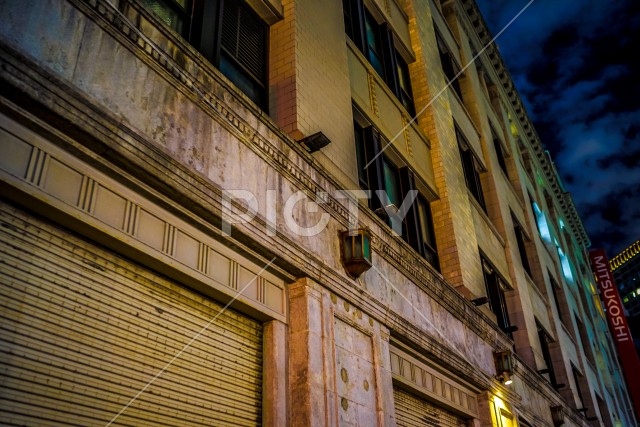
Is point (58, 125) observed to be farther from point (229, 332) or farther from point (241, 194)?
point (229, 332)

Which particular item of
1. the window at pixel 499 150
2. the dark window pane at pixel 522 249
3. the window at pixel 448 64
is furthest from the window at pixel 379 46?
the dark window pane at pixel 522 249

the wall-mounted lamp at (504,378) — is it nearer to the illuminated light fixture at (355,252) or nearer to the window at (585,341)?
the illuminated light fixture at (355,252)

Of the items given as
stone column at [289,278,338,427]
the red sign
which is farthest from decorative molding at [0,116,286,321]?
the red sign

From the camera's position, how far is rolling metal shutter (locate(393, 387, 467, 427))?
27.4ft

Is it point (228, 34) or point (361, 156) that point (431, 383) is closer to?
point (361, 156)

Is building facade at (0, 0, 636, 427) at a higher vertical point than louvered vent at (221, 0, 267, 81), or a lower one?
lower

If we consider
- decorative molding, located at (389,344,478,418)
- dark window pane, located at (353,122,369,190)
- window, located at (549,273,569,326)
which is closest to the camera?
decorative molding, located at (389,344,478,418)

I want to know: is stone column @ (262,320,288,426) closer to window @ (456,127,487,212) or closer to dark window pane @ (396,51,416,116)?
dark window pane @ (396,51,416,116)

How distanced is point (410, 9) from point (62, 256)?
1296cm

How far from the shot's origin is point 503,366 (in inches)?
480

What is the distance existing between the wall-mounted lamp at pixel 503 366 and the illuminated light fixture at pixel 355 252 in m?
6.29

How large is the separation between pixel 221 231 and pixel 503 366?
890cm

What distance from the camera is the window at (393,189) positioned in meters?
10.1

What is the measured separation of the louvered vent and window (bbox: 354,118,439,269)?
9.00 feet
